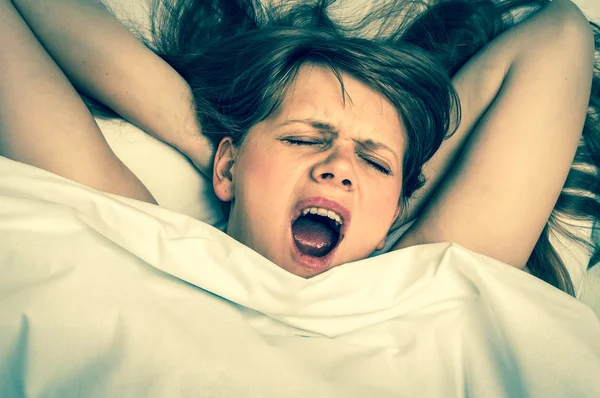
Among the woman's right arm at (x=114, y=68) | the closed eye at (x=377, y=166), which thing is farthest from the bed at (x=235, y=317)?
the woman's right arm at (x=114, y=68)

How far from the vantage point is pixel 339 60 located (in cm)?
101

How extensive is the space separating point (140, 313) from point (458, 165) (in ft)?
2.31

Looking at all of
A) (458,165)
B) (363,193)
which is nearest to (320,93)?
(363,193)

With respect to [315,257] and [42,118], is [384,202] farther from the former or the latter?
[42,118]

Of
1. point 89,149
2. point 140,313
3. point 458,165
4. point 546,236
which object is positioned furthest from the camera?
point 546,236

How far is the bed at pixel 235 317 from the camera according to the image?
62 centimetres

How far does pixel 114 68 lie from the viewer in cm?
102

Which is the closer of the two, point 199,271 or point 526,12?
point 199,271

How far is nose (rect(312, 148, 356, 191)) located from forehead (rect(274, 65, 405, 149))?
0.07 meters

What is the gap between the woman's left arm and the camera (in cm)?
93

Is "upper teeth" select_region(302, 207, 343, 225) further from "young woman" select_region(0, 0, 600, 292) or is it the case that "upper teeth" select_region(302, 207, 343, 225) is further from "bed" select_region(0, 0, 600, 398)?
"bed" select_region(0, 0, 600, 398)

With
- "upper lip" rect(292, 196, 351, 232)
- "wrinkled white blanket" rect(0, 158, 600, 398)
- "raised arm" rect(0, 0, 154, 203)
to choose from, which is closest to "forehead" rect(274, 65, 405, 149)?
"upper lip" rect(292, 196, 351, 232)

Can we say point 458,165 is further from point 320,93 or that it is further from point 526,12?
point 526,12

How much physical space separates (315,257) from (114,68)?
23.7 inches
